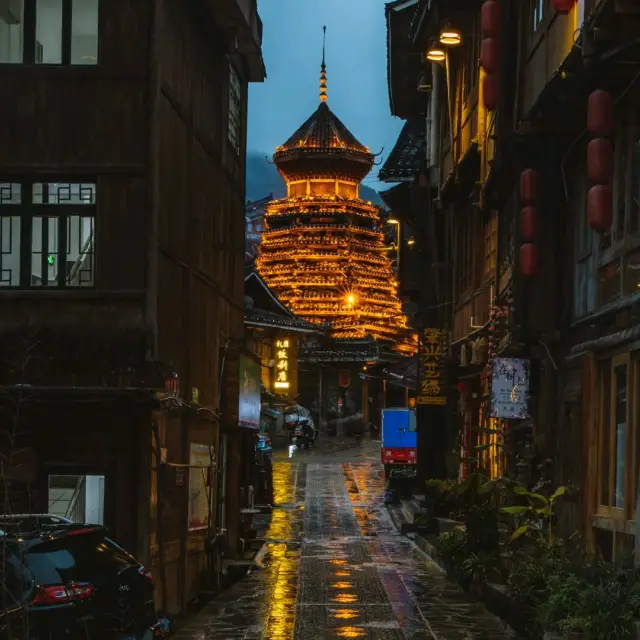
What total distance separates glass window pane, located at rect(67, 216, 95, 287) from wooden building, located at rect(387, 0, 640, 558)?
22.1 ft

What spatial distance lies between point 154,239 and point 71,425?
285 centimetres

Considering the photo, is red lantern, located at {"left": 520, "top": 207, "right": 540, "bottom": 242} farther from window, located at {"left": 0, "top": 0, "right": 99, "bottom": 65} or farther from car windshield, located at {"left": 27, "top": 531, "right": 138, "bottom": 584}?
car windshield, located at {"left": 27, "top": 531, "right": 138, "bottom": 584}

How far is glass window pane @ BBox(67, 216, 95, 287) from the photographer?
57.2ft

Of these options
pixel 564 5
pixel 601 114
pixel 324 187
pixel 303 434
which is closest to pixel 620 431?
pixel 601 114

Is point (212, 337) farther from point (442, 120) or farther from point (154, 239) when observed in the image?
point (442, 120)

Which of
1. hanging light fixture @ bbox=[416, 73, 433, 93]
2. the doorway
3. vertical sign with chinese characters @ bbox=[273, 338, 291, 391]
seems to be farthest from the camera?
vertical sign with chinese characters @ bbox=[273, 338, 291, 391]

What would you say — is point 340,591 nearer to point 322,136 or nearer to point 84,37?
point 84,37

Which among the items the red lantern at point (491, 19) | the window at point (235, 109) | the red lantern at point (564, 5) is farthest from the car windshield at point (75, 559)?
the window at point (235, 109)

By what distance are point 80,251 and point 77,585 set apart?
269 inches

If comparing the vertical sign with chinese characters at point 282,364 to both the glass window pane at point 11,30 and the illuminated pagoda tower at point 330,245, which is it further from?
the glass window pane at point 11,30

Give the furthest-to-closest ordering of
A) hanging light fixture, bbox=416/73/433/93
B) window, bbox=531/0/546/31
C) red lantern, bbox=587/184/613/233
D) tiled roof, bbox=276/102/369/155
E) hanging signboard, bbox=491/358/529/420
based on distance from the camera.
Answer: tiled roof, bbox=276/102/369/155 < hanging light fixture, bbox=416/73/433/93 < hanging signboard, bbox=491/358/529/420 < window, bbox=531/0/546/31 < red lantern, bbox=587/184/613/233

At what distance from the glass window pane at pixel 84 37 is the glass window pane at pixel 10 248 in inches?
97.8

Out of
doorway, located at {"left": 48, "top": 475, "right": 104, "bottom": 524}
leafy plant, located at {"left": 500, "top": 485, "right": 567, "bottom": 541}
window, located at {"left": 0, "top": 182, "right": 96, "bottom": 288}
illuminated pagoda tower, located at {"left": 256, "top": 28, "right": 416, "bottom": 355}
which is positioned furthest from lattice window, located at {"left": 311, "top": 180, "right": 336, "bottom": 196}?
doorway, located at {"left": 48, "top": 475, "right": 104, "bottom": 524}

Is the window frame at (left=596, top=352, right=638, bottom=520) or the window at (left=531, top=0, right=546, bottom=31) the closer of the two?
the window frame at (left=596, top=352, right=638, bottom=520)
